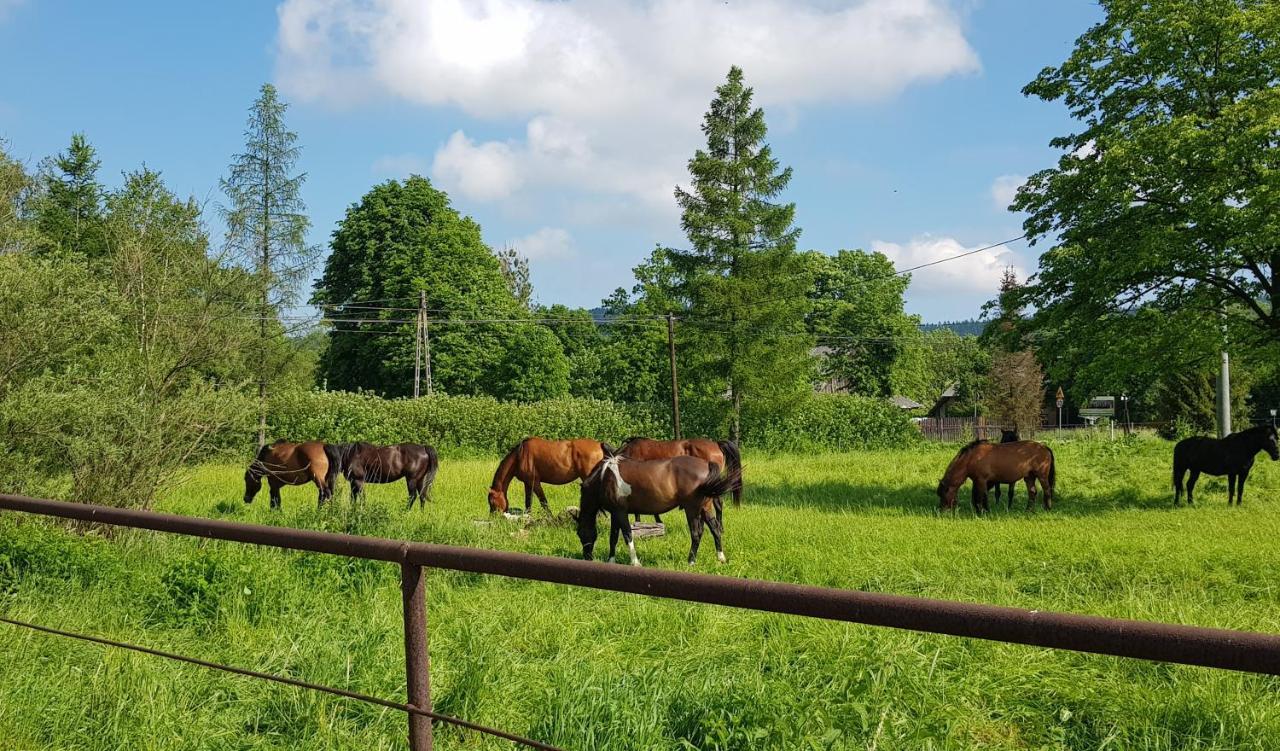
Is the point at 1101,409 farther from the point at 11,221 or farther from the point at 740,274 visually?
the point at 11,221

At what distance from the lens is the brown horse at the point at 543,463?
16703 mm

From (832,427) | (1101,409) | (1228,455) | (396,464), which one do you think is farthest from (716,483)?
(1101,409)

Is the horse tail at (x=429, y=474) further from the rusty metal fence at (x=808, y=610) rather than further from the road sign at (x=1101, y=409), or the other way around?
the road sign at (x=1101, y=409)

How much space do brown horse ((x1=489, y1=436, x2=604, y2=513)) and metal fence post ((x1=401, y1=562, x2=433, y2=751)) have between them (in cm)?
1375

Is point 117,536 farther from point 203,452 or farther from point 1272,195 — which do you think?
point 1272,195

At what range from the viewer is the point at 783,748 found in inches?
161

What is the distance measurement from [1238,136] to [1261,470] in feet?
26.2

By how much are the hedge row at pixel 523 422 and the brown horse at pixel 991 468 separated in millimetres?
15975

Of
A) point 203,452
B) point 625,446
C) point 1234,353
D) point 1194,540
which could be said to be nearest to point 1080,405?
point 1234,353

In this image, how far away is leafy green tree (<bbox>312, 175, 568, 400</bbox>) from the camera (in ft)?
146

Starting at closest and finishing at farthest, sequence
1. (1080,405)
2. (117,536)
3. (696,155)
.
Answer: (117,536)
(1080,405)
(696,155)

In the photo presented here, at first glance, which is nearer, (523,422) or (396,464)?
(396,464)

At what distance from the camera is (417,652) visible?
94.8 inches

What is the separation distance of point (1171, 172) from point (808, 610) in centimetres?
1768
